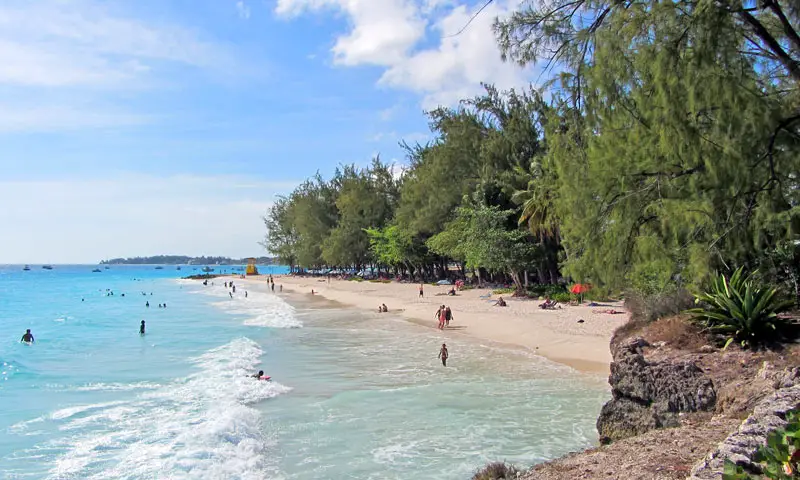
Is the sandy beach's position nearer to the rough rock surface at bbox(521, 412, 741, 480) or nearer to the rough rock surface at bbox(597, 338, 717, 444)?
the rough rock surface at bbox(597, 338, 717, 444)

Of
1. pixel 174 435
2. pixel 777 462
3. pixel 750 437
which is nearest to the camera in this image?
pixel 777 462

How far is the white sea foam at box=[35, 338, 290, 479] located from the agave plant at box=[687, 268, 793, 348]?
7.85m

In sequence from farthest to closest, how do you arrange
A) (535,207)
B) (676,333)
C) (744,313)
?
(535,207) < (676,333) < (744,313)

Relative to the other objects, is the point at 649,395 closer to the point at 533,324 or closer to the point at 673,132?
the point at 673,132

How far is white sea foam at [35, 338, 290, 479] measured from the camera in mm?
9836

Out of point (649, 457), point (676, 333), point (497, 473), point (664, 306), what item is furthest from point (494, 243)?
point (649, 457)

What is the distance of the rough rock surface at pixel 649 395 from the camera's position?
7805mm

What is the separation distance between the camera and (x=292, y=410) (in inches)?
523

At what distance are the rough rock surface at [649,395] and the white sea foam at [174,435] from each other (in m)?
5.64

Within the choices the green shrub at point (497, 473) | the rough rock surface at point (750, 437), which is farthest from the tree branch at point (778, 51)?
the green shrub at point (497, 473)

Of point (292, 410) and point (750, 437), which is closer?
point (750, 437)

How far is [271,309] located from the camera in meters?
45.1

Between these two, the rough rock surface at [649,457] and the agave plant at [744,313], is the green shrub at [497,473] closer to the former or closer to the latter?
the rough rock surface at [649,457]

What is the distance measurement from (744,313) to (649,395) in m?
2.13
